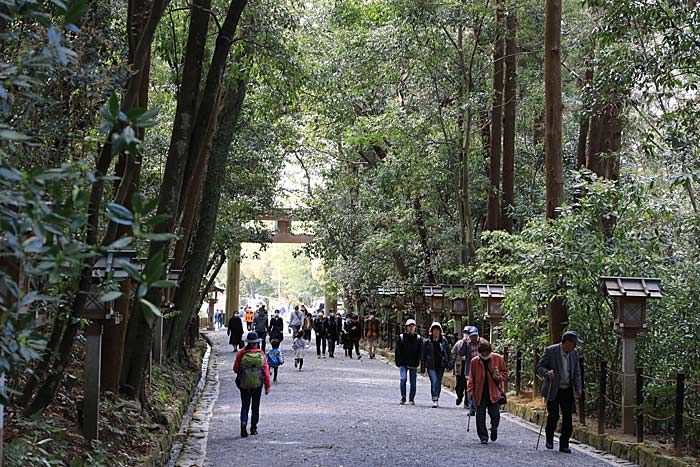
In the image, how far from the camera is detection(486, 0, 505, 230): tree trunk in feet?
88.2

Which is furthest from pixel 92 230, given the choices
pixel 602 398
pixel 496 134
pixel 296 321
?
pixel 296 321

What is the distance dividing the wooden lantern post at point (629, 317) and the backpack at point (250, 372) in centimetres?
512

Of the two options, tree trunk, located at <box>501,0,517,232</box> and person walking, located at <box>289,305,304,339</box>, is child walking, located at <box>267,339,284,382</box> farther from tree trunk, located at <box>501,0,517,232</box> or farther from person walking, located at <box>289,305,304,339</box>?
person walking, located at <box>289,305,304,339</box>

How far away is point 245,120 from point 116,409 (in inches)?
609

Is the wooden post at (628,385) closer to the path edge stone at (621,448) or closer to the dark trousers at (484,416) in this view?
the path edge stone at (621,448)

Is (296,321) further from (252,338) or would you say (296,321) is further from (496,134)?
(252,338)

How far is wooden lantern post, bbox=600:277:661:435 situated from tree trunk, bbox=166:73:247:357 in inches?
390

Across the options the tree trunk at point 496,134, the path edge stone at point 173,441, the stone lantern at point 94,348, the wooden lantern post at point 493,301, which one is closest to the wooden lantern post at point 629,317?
the path edge stone at point 173,441

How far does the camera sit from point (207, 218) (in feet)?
73.8

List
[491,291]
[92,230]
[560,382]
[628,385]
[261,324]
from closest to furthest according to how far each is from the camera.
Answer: [92,230]
[560,382]
[628,385]
[491,291]
[261,324]

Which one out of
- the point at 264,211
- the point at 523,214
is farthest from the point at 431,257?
the point at 264,211

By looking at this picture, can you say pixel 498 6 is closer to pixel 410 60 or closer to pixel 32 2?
pixel 410 60

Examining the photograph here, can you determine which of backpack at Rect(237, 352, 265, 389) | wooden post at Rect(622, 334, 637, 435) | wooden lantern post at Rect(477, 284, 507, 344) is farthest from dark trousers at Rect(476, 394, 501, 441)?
wooden lantern post at Rect(477, 284, 507, 344)

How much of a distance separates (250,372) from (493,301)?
9786 millimetres
